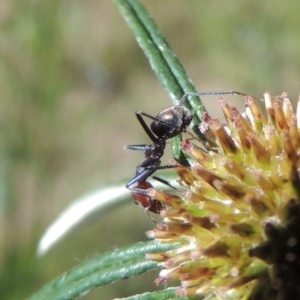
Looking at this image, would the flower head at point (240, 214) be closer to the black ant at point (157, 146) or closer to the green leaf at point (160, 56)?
the black ant at point (157, 146)

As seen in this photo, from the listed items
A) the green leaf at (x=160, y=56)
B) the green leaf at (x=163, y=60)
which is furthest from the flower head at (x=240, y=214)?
the green leaf at (x=160, y=56)

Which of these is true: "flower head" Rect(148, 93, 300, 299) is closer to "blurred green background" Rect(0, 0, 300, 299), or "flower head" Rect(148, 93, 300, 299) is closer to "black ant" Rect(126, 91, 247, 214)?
"black ant" Rect(126, 91, 247, 214)

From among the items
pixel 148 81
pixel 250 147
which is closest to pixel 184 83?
pixel 250 147

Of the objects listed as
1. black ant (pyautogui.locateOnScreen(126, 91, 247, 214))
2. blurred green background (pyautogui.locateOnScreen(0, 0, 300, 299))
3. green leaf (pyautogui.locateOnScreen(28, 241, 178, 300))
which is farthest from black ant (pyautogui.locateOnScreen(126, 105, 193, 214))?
blurred green background (pyautogui.locateOnScreen(0, 0, 300, 299))

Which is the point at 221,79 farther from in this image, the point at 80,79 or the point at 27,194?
the point at 27,194

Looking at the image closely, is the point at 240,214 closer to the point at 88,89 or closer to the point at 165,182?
the point at 165,182

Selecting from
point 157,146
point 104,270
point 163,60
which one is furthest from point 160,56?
point 104,270
